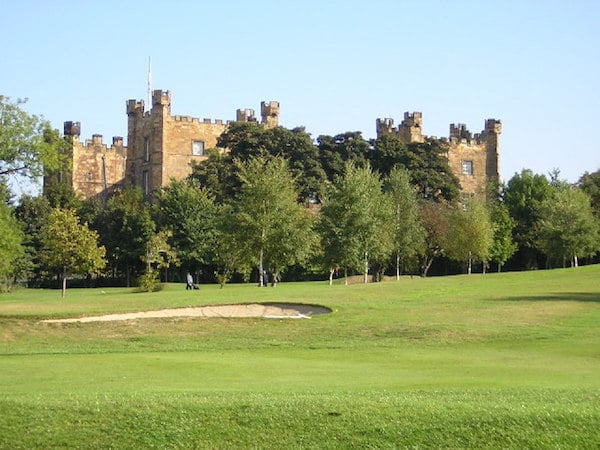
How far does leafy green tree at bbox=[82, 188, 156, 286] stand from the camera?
239 ft

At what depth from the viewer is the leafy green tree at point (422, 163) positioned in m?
81.1

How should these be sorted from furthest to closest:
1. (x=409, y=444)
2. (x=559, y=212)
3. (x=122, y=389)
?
(x=559, y=212) → (x=122, y=389) → (x=409, y=444)

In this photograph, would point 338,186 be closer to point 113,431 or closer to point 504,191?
point 504,191

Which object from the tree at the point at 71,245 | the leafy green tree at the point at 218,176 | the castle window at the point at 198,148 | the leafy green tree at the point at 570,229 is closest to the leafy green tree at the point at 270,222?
the tree at the point at 71,245

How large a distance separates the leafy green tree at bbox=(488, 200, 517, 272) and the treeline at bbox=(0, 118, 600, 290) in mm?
106

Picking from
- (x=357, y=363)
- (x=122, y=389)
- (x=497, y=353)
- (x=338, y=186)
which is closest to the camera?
(x=122, y=389)

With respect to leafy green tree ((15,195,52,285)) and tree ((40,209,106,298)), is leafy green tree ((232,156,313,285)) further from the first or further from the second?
leafy green tree ((15,195,52,285))

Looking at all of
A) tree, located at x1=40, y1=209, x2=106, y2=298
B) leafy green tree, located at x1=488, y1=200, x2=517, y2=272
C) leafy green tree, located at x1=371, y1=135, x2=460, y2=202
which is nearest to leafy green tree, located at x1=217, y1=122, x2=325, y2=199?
leafy green tree, located at x1=371, y1=135, x2=460, y2=202

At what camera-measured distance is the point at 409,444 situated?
10.3 meters

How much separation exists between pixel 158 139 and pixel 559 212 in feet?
130

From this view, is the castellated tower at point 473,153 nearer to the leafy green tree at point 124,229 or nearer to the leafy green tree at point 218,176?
the leafy green tree at point 218,176

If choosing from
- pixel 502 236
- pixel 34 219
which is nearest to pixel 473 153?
pixel 502 236

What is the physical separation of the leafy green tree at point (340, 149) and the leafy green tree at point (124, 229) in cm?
1520

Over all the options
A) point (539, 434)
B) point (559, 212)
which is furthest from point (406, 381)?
point (559, 212)
